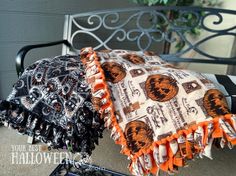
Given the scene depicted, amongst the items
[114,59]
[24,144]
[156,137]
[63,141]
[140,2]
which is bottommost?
[24,144]

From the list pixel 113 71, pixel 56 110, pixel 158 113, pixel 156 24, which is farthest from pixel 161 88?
pixel 156 24

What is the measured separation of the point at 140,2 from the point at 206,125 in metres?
1.30

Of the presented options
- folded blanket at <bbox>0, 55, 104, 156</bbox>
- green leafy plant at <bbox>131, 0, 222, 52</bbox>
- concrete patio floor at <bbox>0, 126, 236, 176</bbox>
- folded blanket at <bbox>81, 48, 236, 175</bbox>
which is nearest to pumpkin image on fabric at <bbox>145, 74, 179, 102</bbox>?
folded blanket at <bbox>81, 48, 236, 175</bbox>

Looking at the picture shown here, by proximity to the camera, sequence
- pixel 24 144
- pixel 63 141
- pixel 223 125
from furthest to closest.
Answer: pixel 24 144, pixel 63 141, pixel 223 125

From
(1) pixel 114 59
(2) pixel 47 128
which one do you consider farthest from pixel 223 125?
(2) pixel 47 128

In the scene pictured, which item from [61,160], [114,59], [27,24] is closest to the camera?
[114,59]

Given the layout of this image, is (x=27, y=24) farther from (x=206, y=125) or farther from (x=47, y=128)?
(x=206, y=125)

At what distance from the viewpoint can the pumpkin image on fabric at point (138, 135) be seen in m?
0.78

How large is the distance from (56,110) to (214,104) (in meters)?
0.59

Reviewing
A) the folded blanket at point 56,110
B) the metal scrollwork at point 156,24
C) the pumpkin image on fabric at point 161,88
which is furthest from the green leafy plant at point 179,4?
the folded blanket at point 56,110

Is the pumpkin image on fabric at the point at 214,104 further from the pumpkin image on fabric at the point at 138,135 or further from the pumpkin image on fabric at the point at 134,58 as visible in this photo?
the pumpkin image on fabric at the point at 134,58

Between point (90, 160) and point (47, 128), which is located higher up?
point (47, 128)

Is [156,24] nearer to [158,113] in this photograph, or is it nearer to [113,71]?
[113,71]

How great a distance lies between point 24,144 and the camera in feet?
4.52
